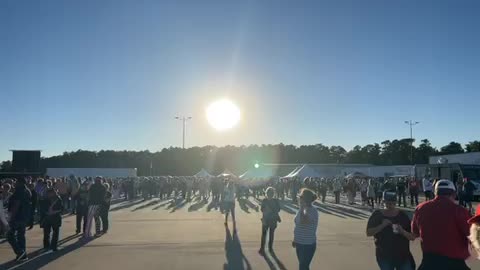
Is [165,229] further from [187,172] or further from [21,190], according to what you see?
[187,172]

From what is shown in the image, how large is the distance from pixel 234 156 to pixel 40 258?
352ft

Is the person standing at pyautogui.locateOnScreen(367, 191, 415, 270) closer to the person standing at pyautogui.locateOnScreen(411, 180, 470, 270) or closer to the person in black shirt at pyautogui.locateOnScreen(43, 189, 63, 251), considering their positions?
the person standing at pyautogui.locateOnScreen(411, 180, 470, 270)

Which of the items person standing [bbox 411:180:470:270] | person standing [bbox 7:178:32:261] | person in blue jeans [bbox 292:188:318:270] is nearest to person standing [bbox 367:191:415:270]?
person standing [bbox 411:180:470:270]

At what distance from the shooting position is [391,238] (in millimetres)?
6047

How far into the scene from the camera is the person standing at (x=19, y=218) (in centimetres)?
1078

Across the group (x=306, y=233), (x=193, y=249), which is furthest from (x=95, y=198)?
(x=306, y=233)

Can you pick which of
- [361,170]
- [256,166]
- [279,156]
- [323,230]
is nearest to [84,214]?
[323,230]

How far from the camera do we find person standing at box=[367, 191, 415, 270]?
602 cm

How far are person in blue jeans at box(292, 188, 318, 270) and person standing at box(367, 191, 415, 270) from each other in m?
1.51

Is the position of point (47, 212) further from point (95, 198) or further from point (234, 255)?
point (234, 255)

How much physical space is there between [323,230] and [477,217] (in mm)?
13496

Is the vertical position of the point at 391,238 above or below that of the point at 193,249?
above

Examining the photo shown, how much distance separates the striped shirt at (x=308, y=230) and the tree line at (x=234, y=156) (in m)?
90.1

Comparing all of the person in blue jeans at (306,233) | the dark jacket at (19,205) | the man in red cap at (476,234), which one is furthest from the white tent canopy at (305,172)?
the man in red cap at (476,234)
